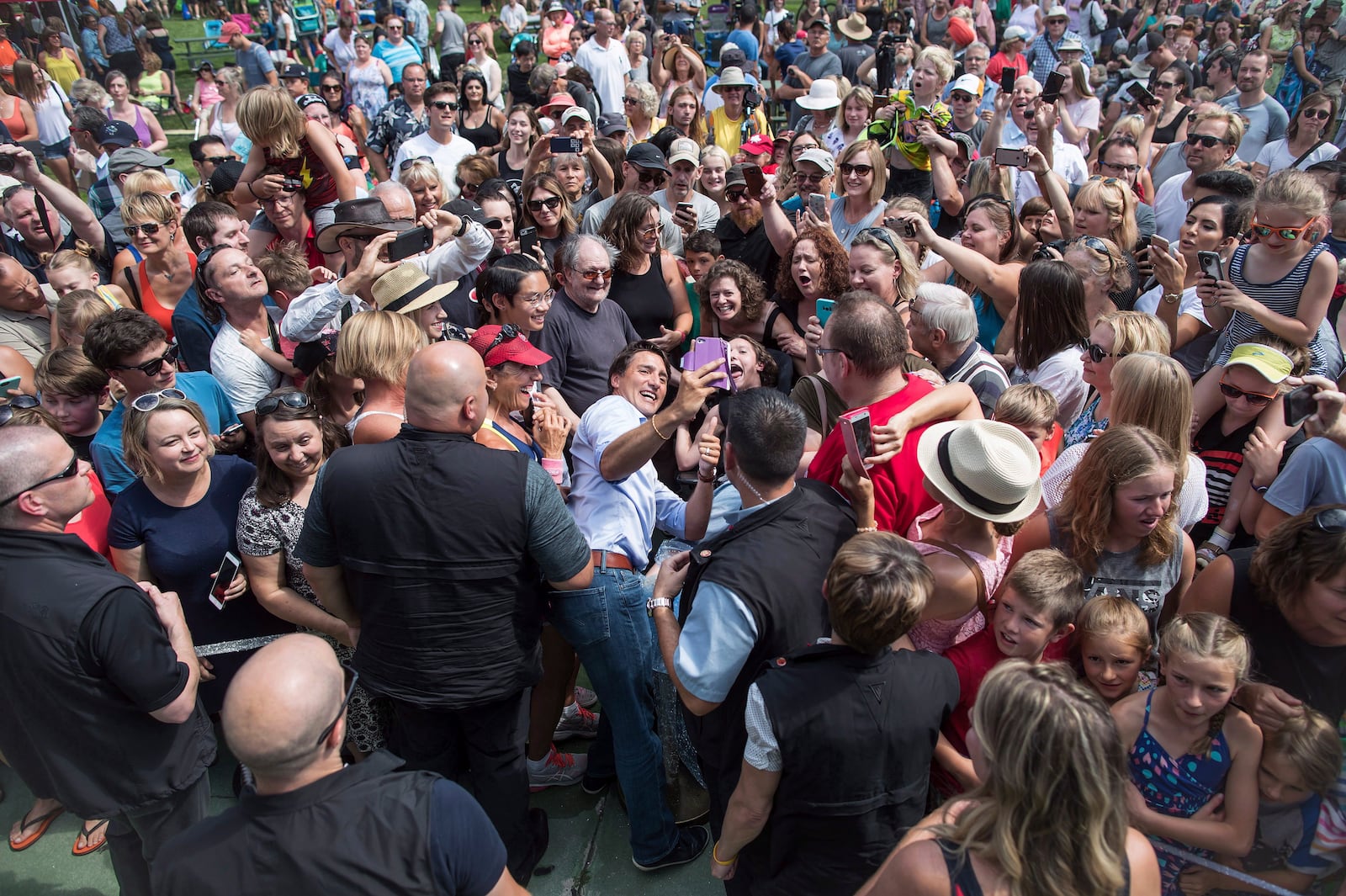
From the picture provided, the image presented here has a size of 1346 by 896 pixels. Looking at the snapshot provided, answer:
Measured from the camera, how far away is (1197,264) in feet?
15.2

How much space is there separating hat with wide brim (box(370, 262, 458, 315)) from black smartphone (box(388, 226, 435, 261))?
0.75 feet

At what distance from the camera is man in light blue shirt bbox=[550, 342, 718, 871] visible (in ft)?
9.54

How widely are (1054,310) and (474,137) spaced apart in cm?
649

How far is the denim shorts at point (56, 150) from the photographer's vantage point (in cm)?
900

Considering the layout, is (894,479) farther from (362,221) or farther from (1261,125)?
(1261,125)

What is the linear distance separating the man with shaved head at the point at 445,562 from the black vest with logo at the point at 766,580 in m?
0.54

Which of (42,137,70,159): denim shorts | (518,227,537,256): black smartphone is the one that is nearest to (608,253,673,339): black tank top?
(518,227,537,256): black smartphone

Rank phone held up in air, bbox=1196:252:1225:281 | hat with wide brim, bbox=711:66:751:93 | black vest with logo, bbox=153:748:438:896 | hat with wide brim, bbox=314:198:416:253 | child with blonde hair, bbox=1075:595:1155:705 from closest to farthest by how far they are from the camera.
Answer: black vest with logo, bbox=153:748:438:896, child with blonde hair, bbox=1075:595:1155:705, phone held up in air, bbox=1196:252:1225:281, hat with wide brim, bbox=314:198:416:253, hat with wide brim, bbox=711:66:751:93

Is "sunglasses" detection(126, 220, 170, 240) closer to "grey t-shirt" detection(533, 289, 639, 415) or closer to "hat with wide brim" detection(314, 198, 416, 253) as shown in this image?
"hat with wide brim" detection(314, 198, 416, 253)

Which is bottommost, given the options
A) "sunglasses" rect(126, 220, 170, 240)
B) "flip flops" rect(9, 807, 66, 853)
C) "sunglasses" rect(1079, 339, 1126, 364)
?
"flip flops" rect(9, 807, 66, 853)

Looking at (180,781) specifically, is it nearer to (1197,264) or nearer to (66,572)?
(66,572)

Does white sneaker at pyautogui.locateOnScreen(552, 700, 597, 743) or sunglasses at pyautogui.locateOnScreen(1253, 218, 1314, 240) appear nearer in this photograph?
white sneaker at pyautogui.locateOnScreen(552, 700, 597, 743)

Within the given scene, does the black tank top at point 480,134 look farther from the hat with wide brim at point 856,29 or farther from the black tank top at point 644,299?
the hat with wide brim at point 856,29

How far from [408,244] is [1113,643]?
3.39 metres
